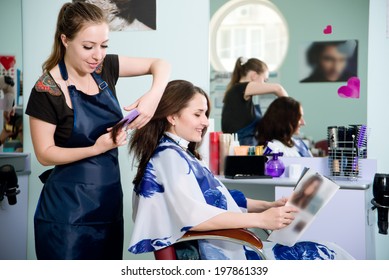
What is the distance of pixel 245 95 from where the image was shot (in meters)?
2.68

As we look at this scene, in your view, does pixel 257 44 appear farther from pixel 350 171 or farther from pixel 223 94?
pixel 350 171

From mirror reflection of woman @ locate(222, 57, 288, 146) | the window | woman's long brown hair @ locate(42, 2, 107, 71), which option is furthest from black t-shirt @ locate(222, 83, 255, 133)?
woman's long brown hair @ locate(42, 2, 107, 71)

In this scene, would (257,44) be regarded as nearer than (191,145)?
No

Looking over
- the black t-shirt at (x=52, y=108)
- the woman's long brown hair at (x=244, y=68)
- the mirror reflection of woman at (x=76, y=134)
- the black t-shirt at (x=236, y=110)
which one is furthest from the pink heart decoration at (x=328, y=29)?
the black t-shirt at (x=52, y=108)

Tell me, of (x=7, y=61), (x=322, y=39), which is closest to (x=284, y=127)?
(x=322, y=39)

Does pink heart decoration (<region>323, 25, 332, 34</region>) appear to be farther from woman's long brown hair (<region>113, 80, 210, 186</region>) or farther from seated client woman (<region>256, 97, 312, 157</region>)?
woman's long brown hair (<region>113, 80, 210, 186</region>)

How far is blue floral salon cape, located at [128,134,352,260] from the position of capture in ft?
5.70

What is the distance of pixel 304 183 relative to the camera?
167 cm

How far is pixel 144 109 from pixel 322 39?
117 centimetres

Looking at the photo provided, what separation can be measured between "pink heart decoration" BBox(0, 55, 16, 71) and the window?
105 cm

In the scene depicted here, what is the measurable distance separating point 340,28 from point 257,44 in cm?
42
